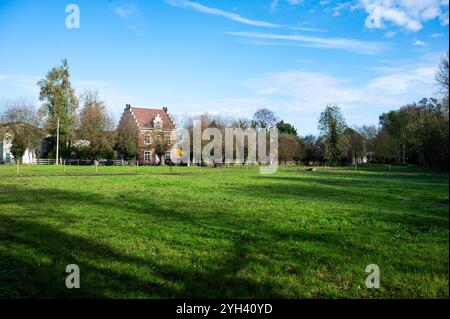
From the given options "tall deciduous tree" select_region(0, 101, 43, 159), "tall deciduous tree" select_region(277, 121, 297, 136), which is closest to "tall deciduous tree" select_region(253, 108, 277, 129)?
"tall deciduous tree" select_region(277, 121, 297, 136)

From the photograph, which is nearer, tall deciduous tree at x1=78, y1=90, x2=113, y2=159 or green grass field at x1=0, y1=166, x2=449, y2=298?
green grass field at x1=0, y1=166, x2=449, y2=298

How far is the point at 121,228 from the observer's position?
31.7 ft

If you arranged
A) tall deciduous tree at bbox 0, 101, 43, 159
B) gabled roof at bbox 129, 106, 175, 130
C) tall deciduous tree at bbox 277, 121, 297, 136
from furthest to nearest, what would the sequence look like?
1. tall deciduous tree at bbox 277, 121, 297, 136
2. gabled roof at bbox 129, 106, 175, 130
3. tall deciduous tree at bbox 0, 101, 43, 159

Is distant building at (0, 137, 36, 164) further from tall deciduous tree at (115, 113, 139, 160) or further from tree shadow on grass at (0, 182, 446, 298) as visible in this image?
tree shadow on grass at (0, 182, 446, 298)

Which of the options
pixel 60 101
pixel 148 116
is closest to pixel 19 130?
pixel 60 101

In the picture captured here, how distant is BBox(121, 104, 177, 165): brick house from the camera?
77.0 metres

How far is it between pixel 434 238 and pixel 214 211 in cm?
658

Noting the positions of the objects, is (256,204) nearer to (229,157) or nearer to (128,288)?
(128,288)

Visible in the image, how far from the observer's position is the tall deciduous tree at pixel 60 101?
71625mm

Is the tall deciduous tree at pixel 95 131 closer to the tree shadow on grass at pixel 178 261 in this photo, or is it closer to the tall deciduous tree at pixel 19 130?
the tall deciduous tree at pixel 19 130

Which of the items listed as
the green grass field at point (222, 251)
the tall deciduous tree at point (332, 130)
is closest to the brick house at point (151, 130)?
the tall deciduous tree at point (332, 130)

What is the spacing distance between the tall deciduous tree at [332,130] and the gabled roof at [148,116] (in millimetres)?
34379
